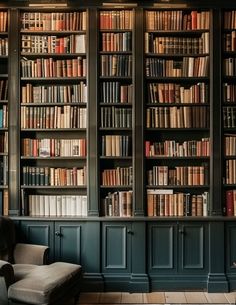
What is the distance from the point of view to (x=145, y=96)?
4.34 metres

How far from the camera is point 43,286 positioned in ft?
10.6

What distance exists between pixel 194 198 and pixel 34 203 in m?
1.84

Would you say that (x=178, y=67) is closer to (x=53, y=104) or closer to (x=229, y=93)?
(x=229, y=93)

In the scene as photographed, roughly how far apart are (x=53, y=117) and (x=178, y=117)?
1.43 meters

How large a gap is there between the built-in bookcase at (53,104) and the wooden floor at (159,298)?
921mm

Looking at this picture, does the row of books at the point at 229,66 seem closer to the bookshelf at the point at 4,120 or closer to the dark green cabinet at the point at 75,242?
the dark green cabinet at the point at 75,242

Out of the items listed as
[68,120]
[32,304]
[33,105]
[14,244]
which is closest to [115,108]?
[68,120]

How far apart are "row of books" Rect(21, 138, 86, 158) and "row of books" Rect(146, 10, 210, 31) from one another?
1.58m

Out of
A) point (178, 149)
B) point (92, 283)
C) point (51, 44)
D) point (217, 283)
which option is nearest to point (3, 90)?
point (51, 44)

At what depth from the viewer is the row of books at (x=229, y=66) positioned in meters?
4.34

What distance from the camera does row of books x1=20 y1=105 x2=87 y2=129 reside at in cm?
437

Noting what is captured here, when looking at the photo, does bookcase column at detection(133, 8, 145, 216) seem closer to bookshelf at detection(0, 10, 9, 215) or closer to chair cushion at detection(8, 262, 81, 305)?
chair cushion at detection(8, 262, 81, 305)

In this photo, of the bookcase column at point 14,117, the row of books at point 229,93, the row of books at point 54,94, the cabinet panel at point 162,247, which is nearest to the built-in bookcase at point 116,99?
the row of books at point 54,94

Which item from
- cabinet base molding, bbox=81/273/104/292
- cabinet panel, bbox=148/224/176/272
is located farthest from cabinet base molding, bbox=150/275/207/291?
cabinet base molding, bbox=81/273/104/292
